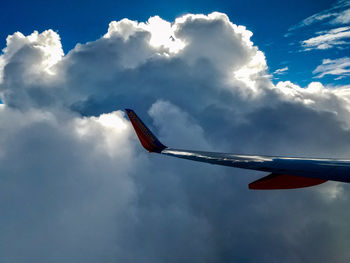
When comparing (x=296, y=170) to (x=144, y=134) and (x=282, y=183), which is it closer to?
(x=282, y=183)

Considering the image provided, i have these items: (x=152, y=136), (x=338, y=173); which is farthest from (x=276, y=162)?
(x=152, y=136)

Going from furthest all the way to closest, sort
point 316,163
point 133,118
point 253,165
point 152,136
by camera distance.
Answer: point 152,136
point 133,118
point 253,165
point 316,163

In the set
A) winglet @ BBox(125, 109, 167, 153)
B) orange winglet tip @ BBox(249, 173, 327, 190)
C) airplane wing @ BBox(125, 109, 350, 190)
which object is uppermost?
winglet @ BBox(125, 109, 167, 153)

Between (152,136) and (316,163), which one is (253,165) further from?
(152,136)

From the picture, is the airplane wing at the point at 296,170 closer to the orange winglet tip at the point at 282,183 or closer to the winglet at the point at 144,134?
the orange winglet tip at the point at 282,183

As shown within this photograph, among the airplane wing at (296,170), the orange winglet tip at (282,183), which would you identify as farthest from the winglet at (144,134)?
the orange winglet tip at (282,183)

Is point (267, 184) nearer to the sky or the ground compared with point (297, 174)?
nearer to the ground

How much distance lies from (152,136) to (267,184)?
27.4 ft

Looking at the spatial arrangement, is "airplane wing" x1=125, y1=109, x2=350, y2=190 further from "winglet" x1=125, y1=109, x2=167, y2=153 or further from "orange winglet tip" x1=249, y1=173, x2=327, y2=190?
"winglet" x1=125, y1=109, x2=167, y2=153

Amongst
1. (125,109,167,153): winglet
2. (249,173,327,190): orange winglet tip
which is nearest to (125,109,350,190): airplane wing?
(249,173,327,190): orange winglet tip

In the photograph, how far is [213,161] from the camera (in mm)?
7547

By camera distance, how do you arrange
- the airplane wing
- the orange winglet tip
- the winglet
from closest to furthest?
the airplane wing → the orange winglet tip → the winglet

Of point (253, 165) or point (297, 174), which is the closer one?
point (297, 174)

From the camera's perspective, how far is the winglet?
1198cm
